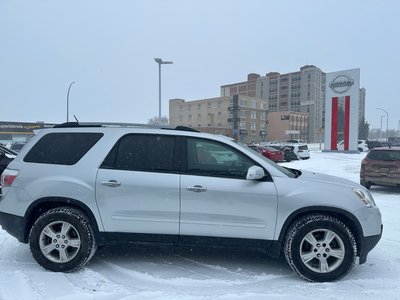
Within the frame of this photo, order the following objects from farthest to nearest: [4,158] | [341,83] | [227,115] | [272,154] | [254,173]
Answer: [227,115]
[341,83]
[272,154]
[4,158]
[254,173]

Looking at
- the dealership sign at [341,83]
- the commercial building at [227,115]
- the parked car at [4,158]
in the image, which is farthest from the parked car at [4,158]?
the commercial building at [227,115]

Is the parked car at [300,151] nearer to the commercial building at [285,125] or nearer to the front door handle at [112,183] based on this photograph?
the front door handle at [112,183]

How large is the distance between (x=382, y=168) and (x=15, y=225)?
9.99m

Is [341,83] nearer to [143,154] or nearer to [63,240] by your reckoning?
[143,154]

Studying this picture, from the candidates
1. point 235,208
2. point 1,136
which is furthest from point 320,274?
point 1,136

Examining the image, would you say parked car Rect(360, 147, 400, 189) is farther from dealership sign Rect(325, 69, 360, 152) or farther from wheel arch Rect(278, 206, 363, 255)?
dealership sign Rect(325, 69, 360, 152)

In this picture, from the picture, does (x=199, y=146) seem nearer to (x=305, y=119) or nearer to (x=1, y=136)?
(x=1, y=136)

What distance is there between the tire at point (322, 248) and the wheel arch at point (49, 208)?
2321 mm

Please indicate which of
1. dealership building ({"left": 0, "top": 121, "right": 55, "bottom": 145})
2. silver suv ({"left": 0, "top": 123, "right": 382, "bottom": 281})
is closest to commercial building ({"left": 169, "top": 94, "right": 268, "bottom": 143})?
dealership building ({"left": 0, "top": 121, "right": 55, "bottom": 145})

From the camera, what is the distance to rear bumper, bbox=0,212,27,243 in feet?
14.1

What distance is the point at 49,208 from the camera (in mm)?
4387

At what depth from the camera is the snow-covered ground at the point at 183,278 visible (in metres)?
3.71

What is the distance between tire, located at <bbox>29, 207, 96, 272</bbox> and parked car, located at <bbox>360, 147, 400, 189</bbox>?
9237 millimetres

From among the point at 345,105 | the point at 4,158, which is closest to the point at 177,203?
the point at 4,158
